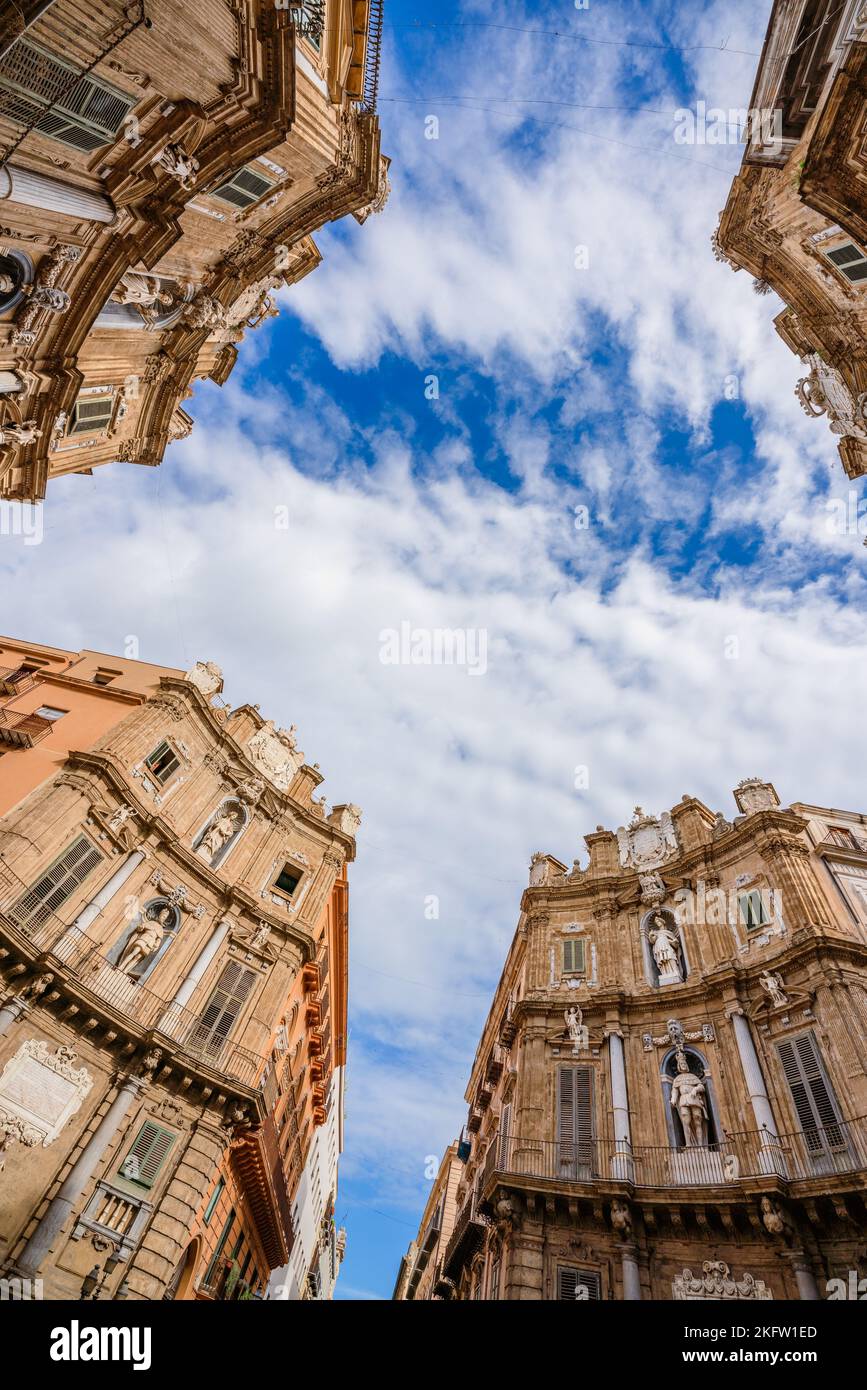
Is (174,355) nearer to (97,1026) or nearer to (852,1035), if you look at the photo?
(97,1026)

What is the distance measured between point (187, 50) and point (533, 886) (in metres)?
29.3

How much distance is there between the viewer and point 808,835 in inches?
1016

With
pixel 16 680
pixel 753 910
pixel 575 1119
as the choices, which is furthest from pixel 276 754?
pixel 753 910

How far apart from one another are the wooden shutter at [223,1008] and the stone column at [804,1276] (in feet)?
56.6

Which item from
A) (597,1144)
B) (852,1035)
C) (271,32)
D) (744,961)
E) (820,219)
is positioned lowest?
(597,1144)

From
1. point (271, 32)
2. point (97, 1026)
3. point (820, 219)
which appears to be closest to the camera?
point (271, 32)

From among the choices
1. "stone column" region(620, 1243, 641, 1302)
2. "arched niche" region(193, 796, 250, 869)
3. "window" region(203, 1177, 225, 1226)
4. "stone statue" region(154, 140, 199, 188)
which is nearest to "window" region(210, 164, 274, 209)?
"stone statue" region(154, 140, 199, 188)

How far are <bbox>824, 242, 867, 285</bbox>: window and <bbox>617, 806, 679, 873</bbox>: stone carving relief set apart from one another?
67.3 feet

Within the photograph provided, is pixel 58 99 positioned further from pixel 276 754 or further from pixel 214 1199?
pixel 214 1199

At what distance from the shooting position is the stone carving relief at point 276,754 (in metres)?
32.0

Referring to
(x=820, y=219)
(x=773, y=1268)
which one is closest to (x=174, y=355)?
(x=820, y=219)

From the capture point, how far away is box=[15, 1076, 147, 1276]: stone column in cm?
1659

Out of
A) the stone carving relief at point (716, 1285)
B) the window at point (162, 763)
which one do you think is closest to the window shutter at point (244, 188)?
the window at point (162, 763)

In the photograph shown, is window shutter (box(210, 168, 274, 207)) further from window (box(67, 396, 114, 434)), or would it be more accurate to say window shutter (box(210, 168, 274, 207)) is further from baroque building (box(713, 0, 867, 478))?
baroque building (box(713, 0, 867, 478))
